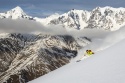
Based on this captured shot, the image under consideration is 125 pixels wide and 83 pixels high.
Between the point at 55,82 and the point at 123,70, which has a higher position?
the point at 55,82

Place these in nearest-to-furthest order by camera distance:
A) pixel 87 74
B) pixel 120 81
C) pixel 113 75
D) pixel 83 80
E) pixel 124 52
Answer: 1. pixel 120 81
2. pixel 113 75
3. pixel 83 80
4. pixel 87 74
5. pixel 124 52

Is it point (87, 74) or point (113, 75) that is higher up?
point (87, 74)

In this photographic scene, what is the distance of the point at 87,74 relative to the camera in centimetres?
1118

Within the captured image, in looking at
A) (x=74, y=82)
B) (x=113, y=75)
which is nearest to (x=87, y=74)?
(x=74, y=82)

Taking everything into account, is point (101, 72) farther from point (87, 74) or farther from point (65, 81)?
point (65, 81)

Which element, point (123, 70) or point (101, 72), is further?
point (101, 72)

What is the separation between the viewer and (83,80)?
34.4 ft

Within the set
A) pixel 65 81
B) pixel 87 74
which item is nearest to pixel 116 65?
pixel 87 74

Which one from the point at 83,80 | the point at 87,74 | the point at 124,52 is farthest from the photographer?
the point at 124,52

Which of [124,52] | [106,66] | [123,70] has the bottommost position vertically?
[123,70]

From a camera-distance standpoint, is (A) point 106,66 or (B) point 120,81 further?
(A) point 106,66

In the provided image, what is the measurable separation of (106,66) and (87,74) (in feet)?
2.64

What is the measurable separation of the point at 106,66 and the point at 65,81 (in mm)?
1829

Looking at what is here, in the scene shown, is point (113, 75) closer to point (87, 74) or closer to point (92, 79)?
point (92, 79)
